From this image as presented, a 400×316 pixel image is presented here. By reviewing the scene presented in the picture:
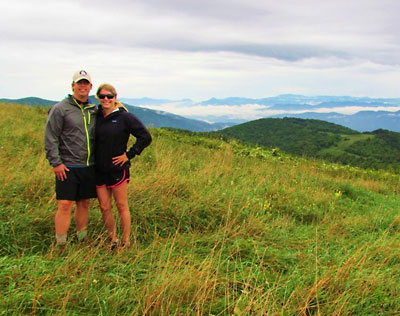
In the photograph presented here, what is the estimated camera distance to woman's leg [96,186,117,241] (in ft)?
12.0

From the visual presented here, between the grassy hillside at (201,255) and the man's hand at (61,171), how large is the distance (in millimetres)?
803

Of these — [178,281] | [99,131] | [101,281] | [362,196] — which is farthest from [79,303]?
[362,196]

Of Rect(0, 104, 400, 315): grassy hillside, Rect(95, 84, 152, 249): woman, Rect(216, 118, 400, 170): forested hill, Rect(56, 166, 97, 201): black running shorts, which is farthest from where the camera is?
Rect(216, 118, 400, 170): forested hill

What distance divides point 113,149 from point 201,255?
1.70 meters

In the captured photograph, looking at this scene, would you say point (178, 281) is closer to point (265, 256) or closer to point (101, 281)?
point (101, 281)

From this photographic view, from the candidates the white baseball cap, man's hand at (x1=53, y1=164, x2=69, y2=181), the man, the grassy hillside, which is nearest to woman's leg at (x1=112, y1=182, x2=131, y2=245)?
the grassy hillside

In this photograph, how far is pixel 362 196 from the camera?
786cm

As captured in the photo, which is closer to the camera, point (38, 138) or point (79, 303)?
point (79, 303)

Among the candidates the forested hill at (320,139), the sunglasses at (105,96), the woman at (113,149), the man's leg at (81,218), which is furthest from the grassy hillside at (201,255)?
the forested hill at (320,139)

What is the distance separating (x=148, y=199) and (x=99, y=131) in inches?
65.1

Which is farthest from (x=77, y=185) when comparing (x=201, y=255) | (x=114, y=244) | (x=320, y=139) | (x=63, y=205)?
(x=320, y=139)

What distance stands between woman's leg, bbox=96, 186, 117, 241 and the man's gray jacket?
0.40m

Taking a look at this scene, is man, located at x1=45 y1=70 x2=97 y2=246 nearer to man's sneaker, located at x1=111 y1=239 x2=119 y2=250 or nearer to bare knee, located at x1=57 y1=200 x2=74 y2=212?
bare knee, located at x1=57 y1=200 x2=74 y2=212

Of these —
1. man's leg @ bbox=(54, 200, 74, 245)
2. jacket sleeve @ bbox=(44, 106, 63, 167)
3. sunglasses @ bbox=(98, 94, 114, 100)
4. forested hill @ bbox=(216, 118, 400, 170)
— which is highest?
sunglasses @ bbox=(98, 94, 114, 100)
